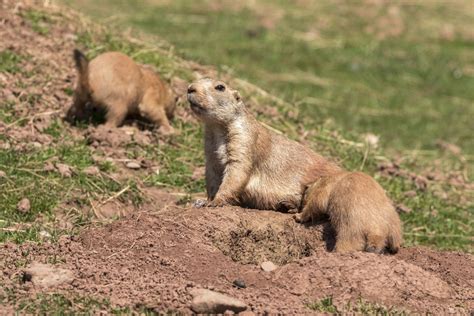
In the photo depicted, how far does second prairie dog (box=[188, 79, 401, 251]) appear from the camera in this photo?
21.0 ft

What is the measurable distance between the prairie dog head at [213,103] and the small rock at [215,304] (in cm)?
196

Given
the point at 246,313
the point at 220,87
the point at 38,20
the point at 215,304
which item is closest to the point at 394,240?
the point at 246,313

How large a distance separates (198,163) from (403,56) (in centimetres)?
921

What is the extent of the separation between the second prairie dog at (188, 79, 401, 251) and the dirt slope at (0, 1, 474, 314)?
28 centimetres

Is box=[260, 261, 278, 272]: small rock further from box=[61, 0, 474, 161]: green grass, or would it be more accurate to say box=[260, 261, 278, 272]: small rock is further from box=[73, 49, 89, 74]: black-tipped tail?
box=[61, 0, 474, 161]: green grass

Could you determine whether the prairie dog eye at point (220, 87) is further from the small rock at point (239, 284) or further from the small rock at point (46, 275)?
the small rock at point (46, 275)

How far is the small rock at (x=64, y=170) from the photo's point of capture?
7.35m

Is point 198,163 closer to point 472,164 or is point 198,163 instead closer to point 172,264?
point 172,264

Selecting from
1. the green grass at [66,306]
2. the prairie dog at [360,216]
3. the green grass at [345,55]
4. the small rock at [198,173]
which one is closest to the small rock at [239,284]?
the green grass at [66,306]

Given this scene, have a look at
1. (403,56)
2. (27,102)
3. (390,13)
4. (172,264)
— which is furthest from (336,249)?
(390,13)

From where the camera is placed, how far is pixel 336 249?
5832mm

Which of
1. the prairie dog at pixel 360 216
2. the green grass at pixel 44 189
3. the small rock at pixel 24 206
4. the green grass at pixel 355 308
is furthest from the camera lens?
the small rock at pixel 24 206

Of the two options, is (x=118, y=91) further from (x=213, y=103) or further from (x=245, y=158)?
(x=245, y=158)

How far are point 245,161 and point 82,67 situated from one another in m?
2.33
